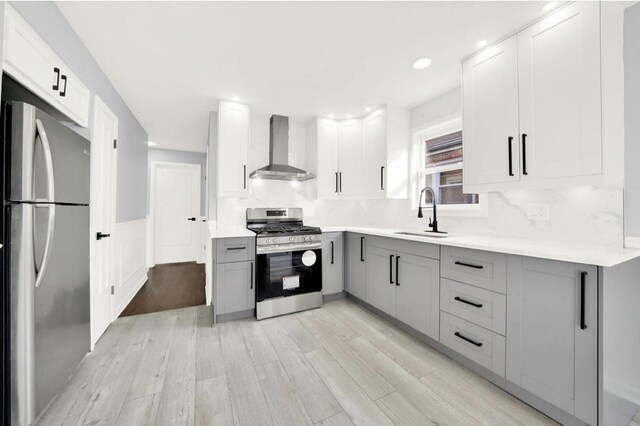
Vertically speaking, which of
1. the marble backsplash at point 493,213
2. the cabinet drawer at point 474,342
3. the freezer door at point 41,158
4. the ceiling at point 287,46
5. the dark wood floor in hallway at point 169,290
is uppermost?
the ceiling at point 287,46

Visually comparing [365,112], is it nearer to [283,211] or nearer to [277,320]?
[283,211]

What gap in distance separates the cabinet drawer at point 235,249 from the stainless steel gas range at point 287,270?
0.24 ft

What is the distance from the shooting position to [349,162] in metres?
3.48

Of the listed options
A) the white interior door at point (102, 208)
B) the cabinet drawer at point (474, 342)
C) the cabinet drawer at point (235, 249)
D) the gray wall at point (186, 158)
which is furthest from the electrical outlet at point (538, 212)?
the gray wall at point (186, 158)

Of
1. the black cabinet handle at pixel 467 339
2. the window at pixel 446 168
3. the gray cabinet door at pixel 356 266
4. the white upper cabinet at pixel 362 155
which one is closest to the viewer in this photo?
the black cabinet handle at pixel 467 339

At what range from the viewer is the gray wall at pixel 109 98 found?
4.92ft

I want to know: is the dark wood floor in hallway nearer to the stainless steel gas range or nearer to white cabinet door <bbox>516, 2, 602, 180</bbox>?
the stainless steel gas range

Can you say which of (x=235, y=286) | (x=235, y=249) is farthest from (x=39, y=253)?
(x=235, y=286)

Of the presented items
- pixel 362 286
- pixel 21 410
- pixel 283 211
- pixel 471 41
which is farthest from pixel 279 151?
pixel 21 410

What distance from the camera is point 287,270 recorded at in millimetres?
2846

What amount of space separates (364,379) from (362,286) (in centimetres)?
127

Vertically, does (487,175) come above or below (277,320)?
above

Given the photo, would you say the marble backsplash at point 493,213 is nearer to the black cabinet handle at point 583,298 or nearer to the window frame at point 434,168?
the window frame at point 434,168

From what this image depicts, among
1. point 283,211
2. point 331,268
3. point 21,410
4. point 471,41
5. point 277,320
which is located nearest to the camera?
point 21,410
